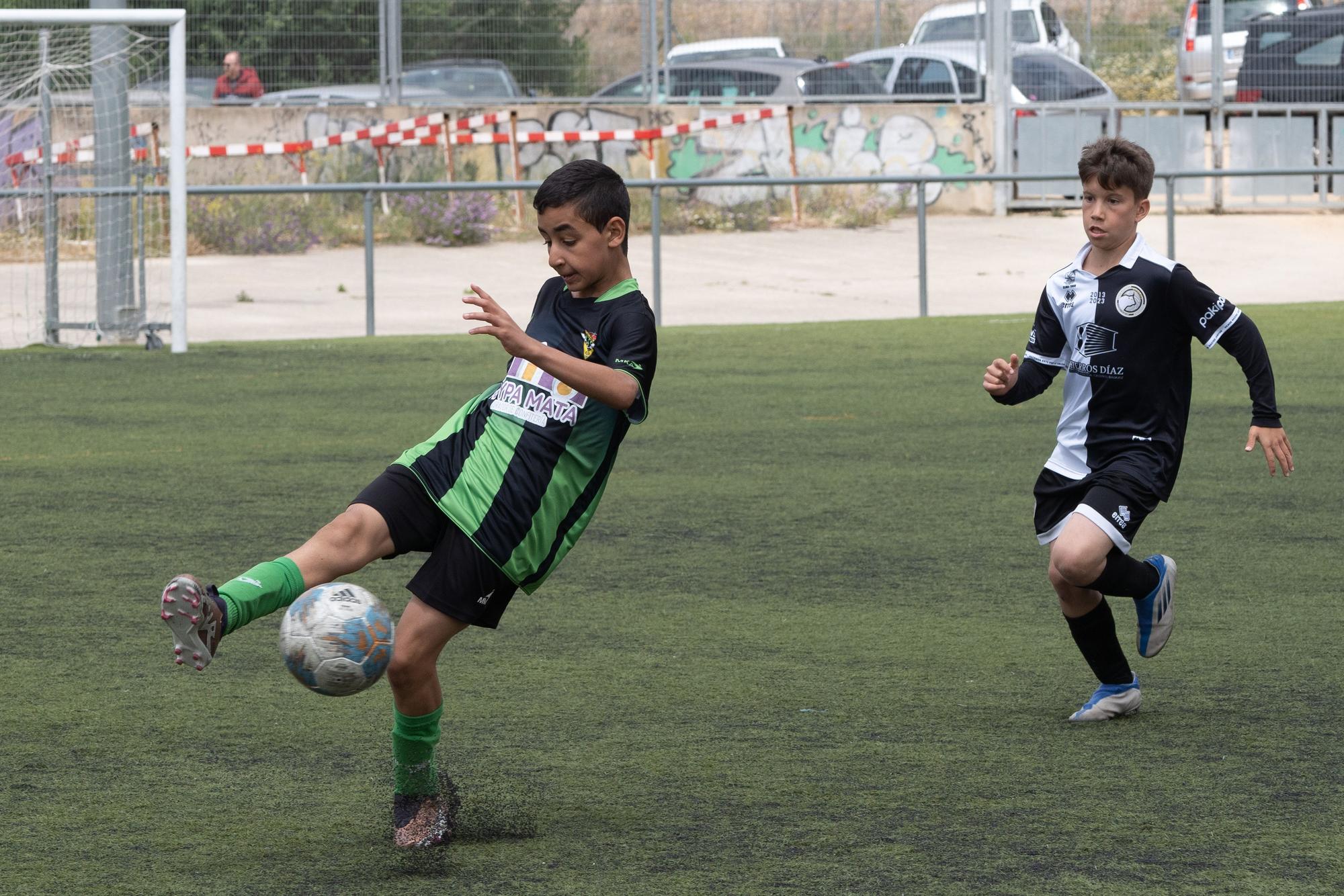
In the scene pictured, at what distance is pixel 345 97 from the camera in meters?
25.5

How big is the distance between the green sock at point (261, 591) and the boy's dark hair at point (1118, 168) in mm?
2396

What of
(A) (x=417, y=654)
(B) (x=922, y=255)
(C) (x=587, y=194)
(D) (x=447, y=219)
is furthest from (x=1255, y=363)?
(D) (x=447, y=219)

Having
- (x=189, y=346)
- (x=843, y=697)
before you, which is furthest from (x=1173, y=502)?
(x=189, y=346)

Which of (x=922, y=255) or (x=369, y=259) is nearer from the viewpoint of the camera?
(x=369, y=259)

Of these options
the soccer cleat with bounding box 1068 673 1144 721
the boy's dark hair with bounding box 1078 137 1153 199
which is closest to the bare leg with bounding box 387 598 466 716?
the soccer cleat with bounding box 1068 673 1144 721

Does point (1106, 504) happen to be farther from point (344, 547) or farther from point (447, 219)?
point (447, 219)

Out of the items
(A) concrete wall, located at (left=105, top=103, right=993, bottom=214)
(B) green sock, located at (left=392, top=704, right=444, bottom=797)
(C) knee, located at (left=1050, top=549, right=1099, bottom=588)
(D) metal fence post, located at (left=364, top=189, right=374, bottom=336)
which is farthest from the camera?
(A) concrete wall, located at (left=105, top=103, right=993, bottom=214)

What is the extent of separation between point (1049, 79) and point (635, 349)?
25.0 meters

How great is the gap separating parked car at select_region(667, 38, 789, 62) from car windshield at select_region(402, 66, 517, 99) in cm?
263

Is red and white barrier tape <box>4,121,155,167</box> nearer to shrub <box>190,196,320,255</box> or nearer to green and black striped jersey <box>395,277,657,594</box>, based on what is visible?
shrub <box>190,196,320,255</box>

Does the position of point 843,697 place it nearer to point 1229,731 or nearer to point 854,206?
point 1229,731

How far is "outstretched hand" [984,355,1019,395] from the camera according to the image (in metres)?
5.37

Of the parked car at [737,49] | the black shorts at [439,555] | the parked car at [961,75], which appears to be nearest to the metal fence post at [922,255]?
the parked car at [737,49]

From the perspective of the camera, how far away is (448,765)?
194 inches
